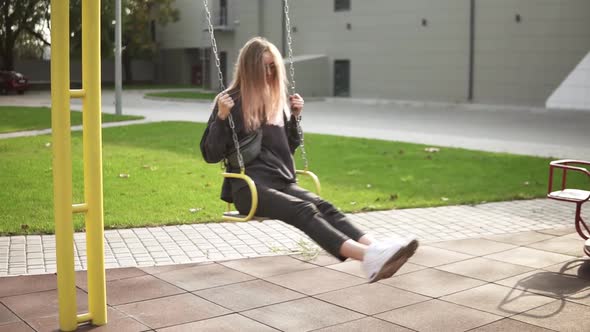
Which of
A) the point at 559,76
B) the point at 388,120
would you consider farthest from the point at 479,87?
the point at 388,120

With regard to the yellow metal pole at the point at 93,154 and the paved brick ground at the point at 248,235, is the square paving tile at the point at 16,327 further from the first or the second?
the paved brick ground at the point at 248,235

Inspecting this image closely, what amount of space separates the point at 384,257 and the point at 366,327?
587mm

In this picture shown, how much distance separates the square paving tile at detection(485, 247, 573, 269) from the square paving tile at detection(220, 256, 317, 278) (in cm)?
167

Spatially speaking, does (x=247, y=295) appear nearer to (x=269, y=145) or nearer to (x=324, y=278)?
(x=324, y=278)

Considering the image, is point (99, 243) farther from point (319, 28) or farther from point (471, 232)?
point (319, 28)

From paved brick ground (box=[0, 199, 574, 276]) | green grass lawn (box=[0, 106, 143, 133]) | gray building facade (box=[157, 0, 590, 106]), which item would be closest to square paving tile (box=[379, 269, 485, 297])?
paved brick ground (box=[0, 199, 574, 276])

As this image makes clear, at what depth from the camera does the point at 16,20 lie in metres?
44.5

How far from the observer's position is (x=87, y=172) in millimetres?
4707

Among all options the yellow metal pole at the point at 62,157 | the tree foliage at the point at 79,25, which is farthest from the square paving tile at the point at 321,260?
the tree foliage at the point at 79,25

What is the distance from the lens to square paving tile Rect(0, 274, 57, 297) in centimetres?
538

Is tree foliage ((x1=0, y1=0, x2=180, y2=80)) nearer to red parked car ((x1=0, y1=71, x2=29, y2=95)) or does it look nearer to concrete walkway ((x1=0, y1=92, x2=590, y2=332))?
red parked car ((x1=0, y1=71, x2=29, y2=95))

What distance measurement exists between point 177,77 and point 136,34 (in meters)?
5.41

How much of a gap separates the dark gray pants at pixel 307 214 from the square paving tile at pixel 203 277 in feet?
2.84

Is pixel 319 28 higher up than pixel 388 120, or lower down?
higher up
